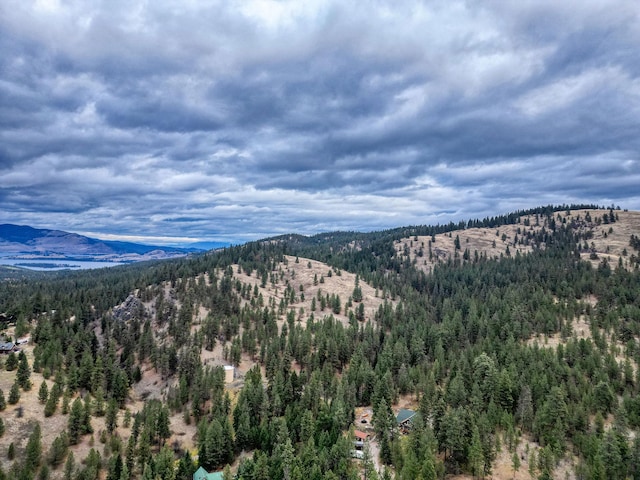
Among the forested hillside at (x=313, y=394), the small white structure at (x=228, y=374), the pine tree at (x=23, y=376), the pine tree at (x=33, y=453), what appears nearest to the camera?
the pine tree at (x=33, y=453)

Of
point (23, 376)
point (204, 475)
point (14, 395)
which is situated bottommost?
point (204, 475)

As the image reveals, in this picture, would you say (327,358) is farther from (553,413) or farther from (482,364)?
(553,413)

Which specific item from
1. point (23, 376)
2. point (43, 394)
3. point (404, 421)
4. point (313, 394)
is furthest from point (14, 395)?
point (404, 421)

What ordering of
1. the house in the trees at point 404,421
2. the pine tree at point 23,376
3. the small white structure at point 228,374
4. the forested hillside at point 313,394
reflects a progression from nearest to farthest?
the forested hillside at point 313,394, the house in the trees at point 404,421, the pine tree at point 23,376, the small white structure at point 228,374

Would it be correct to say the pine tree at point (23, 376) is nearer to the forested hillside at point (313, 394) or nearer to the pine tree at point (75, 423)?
the forested hillside at point (313, 394)

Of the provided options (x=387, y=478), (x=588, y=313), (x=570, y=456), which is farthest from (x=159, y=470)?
(x=588, y=313)

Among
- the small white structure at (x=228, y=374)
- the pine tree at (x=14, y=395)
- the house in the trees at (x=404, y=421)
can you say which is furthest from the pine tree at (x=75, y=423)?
the house in the trees at (x=404, y=421)

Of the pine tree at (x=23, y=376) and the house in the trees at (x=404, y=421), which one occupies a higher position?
the pine tree at (x=23, y=376)

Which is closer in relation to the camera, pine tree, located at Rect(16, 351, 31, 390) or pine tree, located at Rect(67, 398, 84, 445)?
pine tree, located at Rect(67, 398, 84, 445)

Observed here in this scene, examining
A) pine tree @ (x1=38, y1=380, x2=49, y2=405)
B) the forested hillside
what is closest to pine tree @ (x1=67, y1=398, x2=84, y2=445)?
the forested hillside

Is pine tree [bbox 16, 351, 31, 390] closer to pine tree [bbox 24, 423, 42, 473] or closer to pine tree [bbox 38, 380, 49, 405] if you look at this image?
pine tree [bbox 38, 380, 49, 405]

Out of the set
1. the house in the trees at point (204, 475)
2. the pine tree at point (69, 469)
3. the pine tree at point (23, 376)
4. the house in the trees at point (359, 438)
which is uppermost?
the pine tree at point (23, 376)

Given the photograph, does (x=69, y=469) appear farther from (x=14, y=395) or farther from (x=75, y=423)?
(x=14, y=395)
